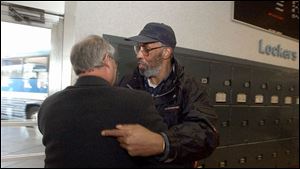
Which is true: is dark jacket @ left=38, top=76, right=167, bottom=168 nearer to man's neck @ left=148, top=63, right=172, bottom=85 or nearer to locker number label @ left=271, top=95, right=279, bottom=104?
man's neck @ left=148, top=63, right=172, bottom=85

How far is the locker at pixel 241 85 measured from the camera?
10.6 feet

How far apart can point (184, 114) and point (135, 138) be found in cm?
36

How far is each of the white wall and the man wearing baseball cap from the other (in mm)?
946

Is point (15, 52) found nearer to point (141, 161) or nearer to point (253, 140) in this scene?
point (141, 161)

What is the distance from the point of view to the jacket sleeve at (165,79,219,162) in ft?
3.42

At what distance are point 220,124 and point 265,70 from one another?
1.00 m

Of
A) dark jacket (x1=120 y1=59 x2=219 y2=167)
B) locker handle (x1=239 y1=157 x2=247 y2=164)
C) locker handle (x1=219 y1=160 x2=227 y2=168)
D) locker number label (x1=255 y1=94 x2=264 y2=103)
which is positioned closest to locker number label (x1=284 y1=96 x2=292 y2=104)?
locker number label (x1=255 y1=94 x2=264 y2=103)

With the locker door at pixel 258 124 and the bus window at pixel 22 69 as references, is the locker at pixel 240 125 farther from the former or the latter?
the bus window at pixel 22 69

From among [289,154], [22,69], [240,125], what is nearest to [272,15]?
[240,125]

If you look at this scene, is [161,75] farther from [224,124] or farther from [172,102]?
[224,124]

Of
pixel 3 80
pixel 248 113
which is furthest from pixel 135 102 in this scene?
pixel 248 113

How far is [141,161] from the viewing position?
99 cm

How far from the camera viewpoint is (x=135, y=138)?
3.05 ft

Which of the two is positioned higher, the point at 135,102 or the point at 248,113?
the point at 135,102
